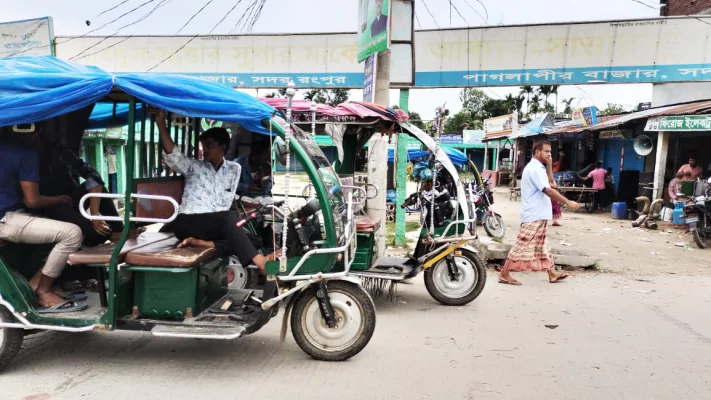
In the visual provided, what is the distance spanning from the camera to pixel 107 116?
512cm

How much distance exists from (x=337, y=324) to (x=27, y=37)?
15.7 m

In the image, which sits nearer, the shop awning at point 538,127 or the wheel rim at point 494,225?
Result: the wheel rim at point 494,225

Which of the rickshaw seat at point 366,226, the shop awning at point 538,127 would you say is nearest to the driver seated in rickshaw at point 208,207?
the rickshaw seat at point 366,226

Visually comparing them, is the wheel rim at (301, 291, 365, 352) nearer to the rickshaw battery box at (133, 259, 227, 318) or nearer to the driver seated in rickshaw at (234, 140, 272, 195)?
the rickshaw battery box at (133, 259, 227, 318)

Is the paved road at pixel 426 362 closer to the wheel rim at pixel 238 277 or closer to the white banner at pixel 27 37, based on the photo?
the wheel rim at pixel 238 277

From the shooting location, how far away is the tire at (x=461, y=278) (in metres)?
5.88

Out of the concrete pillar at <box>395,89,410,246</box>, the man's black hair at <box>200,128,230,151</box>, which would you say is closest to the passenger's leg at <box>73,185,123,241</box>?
the man's black hair at <box>200,128,230,151</box>

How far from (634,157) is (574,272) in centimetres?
1014

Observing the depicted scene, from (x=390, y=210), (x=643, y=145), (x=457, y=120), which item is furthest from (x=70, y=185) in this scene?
(x=457, y=120)

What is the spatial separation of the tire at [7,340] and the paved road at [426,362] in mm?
133

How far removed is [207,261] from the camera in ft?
13.3

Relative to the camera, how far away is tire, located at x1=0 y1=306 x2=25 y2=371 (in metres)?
3.74

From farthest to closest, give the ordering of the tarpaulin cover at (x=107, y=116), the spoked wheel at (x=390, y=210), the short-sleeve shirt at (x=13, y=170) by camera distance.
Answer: the spoked wheel at (x=390, y=210) → the tarpaulin cover at (x=107, y=116) → the short-sleeve shirt at (x=13, y=170)

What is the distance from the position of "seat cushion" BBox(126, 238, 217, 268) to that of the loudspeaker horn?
43.2 feet
